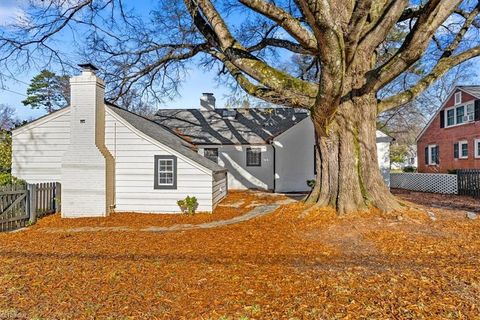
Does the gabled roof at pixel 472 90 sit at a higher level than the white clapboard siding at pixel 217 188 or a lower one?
higher

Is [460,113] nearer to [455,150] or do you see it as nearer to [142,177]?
[455,150]

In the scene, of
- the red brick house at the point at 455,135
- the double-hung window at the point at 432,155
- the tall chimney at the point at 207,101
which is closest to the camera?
the red brick house at the point at 455,135

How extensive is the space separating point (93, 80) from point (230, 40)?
554 centimetres

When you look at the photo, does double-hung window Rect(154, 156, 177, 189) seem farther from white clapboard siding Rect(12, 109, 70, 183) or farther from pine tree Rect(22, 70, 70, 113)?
pine tree Rect(22, 70, 70, 113)

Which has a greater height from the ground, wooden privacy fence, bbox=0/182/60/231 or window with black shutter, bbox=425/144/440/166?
window with black shutter, bbox=425/144/440/166

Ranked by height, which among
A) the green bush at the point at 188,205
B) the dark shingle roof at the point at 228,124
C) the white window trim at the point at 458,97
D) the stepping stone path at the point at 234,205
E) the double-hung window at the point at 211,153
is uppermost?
the white window trim at the point at 458,97

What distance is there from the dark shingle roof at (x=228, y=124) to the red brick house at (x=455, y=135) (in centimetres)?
1154

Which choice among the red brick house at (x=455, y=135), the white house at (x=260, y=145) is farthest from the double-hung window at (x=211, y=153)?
the red brick house at (x=455, y=135)

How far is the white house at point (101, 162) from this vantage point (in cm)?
1098

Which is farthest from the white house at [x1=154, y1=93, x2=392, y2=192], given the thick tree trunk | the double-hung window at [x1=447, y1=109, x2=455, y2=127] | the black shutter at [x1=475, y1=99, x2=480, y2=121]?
the double-hung window at [x1=447, y1=109, x2=455, y2=127]

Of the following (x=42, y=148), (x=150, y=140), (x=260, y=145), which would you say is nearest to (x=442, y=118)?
(x=260, y=145)

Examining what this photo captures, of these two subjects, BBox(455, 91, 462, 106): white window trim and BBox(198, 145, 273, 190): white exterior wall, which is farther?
BBox(455, 91, 462, 106): white window trim

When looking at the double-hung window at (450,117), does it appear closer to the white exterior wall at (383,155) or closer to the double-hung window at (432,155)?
the double-hung window at (432,155)

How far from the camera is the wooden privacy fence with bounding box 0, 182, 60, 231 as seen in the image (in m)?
9.05
